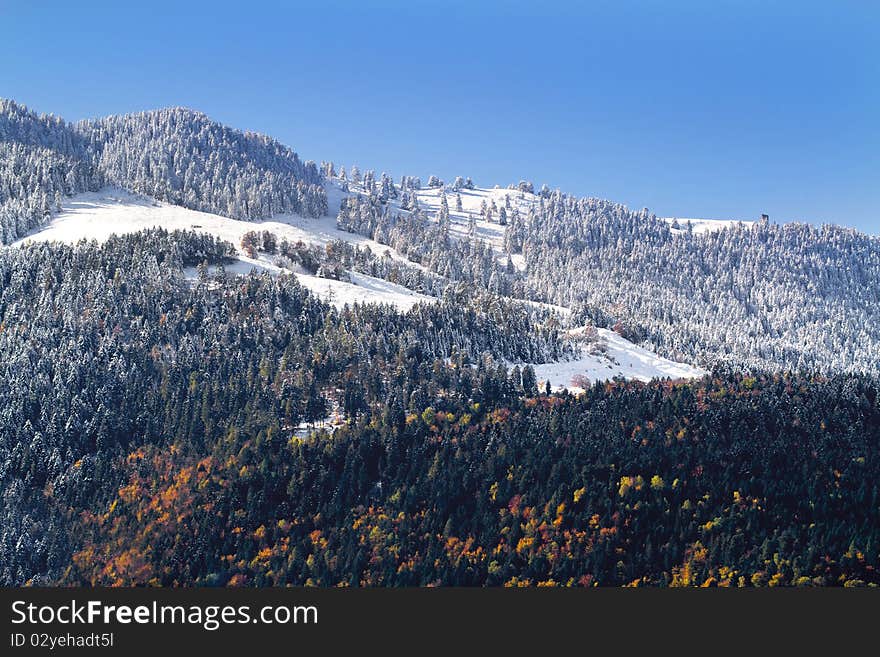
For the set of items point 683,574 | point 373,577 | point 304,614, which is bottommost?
point 373,577

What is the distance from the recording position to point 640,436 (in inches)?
7618

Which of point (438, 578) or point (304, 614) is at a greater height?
point (304, 614)

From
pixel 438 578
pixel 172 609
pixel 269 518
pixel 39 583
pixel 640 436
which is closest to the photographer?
pixel 172 609

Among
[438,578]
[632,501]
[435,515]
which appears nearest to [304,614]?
[438,578]

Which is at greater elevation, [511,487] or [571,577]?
[511,487]

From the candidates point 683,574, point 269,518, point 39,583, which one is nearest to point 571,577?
point 683,574

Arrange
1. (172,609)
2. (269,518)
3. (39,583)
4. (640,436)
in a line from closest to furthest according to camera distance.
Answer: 1. (172,609)
2. (39,583)
3. (269,518)
4. (640,436)

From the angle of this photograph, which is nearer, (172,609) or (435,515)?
(172,609)

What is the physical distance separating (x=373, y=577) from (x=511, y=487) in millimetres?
40702

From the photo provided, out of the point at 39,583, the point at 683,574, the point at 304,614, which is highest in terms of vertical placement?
the point at 304,614

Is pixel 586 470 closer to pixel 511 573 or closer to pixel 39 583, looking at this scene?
pixel 511 573

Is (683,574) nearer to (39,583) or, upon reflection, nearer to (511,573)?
(511,573)

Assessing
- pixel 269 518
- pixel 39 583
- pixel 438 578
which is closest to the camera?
pixel 438 578

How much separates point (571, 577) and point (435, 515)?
34269mm
